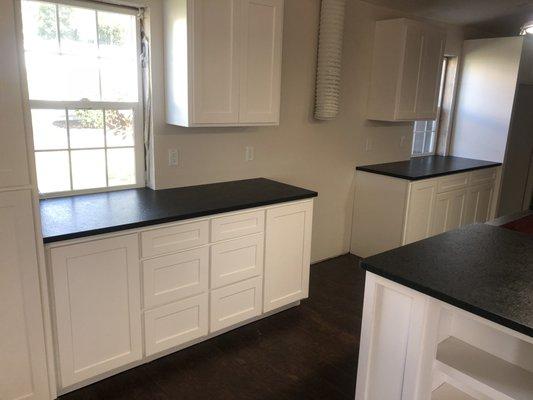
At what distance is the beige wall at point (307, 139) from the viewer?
2953mm

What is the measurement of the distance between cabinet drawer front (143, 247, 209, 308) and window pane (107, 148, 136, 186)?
0.77 m

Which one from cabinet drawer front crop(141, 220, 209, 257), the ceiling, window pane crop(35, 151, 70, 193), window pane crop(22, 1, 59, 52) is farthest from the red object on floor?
window pane crop(22, 1, 59, 52)

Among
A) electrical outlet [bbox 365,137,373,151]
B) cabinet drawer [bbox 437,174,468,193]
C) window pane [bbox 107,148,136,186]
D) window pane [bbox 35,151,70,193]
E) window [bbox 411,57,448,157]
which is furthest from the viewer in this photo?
window [bbox 411,57,448,157]

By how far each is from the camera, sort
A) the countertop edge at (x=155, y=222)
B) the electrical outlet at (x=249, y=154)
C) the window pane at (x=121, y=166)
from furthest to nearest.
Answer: the electrical outlet at (x=249, y=154) → the window pane at (x=121, y=166) → the countertop edge at (x=155, y=222)

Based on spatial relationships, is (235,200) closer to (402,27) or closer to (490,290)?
(490,290)

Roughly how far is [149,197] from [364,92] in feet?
7.56

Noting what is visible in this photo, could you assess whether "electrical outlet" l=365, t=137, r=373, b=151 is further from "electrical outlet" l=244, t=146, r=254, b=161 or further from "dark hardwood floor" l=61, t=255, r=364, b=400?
"dark hardwood floor" l=61, t=255, r=364, b=400

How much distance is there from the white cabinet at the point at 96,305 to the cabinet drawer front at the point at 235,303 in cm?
49

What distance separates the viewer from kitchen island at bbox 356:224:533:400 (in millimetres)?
1489

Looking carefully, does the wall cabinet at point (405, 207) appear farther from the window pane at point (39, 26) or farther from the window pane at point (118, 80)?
the window pane at point (39, 26)

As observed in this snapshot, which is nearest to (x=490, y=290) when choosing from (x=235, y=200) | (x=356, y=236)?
(x=235, y=200)

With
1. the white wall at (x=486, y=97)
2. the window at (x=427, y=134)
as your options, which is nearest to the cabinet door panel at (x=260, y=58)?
the window at (x=427, y=134)

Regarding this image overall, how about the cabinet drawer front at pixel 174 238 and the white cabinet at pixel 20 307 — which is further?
the cabinet drawer front at pixel 174 238

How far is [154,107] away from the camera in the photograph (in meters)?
2.76
